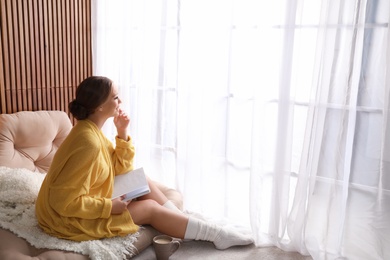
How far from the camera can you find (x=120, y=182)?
2244 millimetres

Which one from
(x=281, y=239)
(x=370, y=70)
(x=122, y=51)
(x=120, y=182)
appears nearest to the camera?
(x=370, y=70)

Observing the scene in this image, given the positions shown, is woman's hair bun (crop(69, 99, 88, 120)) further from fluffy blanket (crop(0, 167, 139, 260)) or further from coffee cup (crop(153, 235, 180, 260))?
coffee cup (crop(153, 235, 180, 260))

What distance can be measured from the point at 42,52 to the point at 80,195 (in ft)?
4.23

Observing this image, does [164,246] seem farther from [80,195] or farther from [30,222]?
[30,222]

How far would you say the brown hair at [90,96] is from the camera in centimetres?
209

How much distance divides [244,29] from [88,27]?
127 cm

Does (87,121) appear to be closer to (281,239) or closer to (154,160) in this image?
(154,160)

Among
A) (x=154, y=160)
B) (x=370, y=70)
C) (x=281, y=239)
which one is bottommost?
(x=281, y=239)

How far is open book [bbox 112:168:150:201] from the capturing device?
7.20 ft

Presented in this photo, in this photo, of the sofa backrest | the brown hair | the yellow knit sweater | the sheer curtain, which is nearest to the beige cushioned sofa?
the sofa backrest

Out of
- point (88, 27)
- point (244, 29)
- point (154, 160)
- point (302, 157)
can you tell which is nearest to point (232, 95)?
point (244, 29)

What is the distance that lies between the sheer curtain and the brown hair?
73 cm

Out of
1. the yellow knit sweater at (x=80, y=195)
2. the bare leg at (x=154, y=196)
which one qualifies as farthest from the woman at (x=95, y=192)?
the bare leg at (x=154, y=196)

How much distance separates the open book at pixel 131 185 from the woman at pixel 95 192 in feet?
0.13
